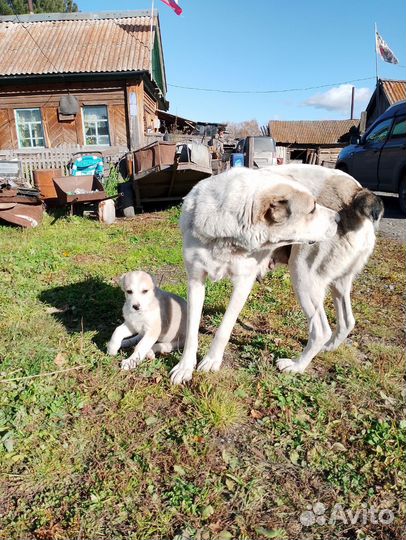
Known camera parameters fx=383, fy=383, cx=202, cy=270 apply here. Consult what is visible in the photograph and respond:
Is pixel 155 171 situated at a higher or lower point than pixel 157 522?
higher

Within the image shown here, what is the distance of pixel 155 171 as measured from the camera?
9086mm

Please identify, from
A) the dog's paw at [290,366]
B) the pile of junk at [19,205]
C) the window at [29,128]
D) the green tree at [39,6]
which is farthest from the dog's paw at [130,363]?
the green tree at [39,6]

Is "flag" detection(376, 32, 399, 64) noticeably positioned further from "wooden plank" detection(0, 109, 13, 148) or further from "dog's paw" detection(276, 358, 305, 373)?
"dog's paw" detection(276, 358, 305, 373)

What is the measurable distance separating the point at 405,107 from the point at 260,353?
8.27 metres

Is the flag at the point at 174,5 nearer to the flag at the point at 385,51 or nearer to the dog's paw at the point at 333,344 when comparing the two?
the flag at the point at 385,51

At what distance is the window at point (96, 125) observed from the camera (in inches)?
660

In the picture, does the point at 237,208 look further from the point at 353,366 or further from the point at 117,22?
the point at 117,22

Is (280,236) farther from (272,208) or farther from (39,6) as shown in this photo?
(39,6)

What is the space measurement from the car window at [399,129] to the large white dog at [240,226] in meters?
7.30

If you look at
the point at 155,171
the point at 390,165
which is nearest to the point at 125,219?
the point at 155,171

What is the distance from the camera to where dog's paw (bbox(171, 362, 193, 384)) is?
9.52ft

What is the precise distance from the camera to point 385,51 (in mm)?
21875

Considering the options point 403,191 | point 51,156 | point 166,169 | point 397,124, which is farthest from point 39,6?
point 403,191

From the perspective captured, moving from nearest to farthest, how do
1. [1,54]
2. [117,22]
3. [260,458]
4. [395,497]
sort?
[395,497], [260,458], [1,54], [117,22]
